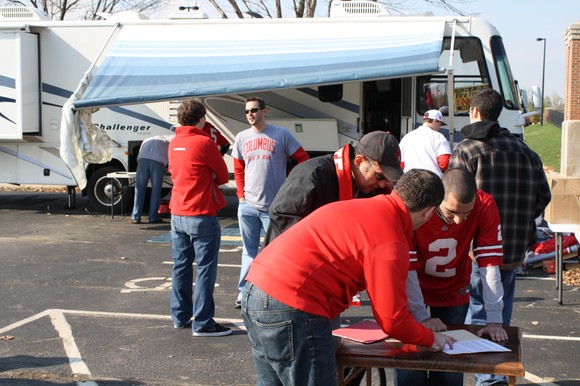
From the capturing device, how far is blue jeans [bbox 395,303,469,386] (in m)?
4.34

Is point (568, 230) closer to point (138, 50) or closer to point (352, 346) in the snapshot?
point (352, 346)

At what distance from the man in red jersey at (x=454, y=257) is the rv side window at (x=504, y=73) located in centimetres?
900

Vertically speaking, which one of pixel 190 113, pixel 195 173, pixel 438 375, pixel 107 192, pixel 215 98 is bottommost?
pixel 438 375

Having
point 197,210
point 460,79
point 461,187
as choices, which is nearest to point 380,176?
point 461,187

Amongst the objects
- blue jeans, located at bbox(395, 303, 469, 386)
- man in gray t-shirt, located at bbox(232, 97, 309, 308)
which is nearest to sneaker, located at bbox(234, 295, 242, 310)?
man in gray t-shirt, located at bbox(232, 97, 309, 308)

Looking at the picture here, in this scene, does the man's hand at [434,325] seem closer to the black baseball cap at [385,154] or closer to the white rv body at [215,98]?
the black baseball cap at [385,154]

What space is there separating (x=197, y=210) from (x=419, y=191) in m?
3.57

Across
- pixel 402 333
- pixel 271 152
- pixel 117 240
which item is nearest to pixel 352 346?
pixel 402 333

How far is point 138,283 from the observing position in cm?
880

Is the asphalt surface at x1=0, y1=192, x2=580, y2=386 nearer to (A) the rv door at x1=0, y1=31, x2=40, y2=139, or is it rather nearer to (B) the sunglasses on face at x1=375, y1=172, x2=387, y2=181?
(B) the sunglasses on face at x1=375, y1=172, x2=387, y2=181

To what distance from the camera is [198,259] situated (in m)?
6.64

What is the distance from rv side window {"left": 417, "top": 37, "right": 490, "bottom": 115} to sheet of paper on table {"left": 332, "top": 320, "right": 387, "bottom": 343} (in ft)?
30.6

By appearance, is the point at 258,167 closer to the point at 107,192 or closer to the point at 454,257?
the point at 454,257

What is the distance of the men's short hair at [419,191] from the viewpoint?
3.26 metres
